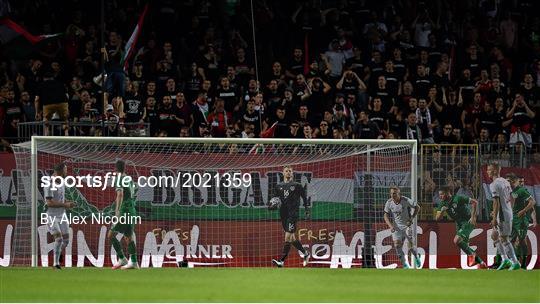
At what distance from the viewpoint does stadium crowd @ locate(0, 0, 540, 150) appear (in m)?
26.1

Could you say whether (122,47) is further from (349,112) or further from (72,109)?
(349,112)

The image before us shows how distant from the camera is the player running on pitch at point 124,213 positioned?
21062 millimetres

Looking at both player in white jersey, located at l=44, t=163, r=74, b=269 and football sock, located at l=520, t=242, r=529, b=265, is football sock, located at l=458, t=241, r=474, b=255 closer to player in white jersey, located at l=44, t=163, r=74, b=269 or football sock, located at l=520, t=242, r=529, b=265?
football sock, located at l=520, t=242, r=529, b=265

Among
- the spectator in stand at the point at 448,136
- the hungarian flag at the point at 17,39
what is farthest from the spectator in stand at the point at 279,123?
the hungarian flag at the point at 17,39

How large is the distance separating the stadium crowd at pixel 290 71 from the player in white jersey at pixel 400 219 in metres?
2.66

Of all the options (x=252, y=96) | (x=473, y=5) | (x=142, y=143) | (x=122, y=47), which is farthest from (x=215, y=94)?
(x=473, y=5)

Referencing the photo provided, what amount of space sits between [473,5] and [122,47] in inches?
356

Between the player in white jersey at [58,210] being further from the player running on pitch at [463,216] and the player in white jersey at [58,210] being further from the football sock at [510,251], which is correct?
the football sock at [510,251]

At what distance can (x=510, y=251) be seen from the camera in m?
23.7

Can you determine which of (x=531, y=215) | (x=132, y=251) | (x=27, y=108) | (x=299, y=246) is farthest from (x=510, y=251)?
(x=27, y=108)

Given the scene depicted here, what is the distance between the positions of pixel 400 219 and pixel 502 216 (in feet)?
7.24

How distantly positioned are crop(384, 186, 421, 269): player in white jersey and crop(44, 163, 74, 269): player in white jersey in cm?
573

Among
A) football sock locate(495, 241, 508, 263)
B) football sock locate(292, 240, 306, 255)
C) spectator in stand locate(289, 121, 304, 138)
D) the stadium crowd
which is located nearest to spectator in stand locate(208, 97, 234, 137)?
the stadium crowd

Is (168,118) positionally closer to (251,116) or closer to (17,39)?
(251,116)
